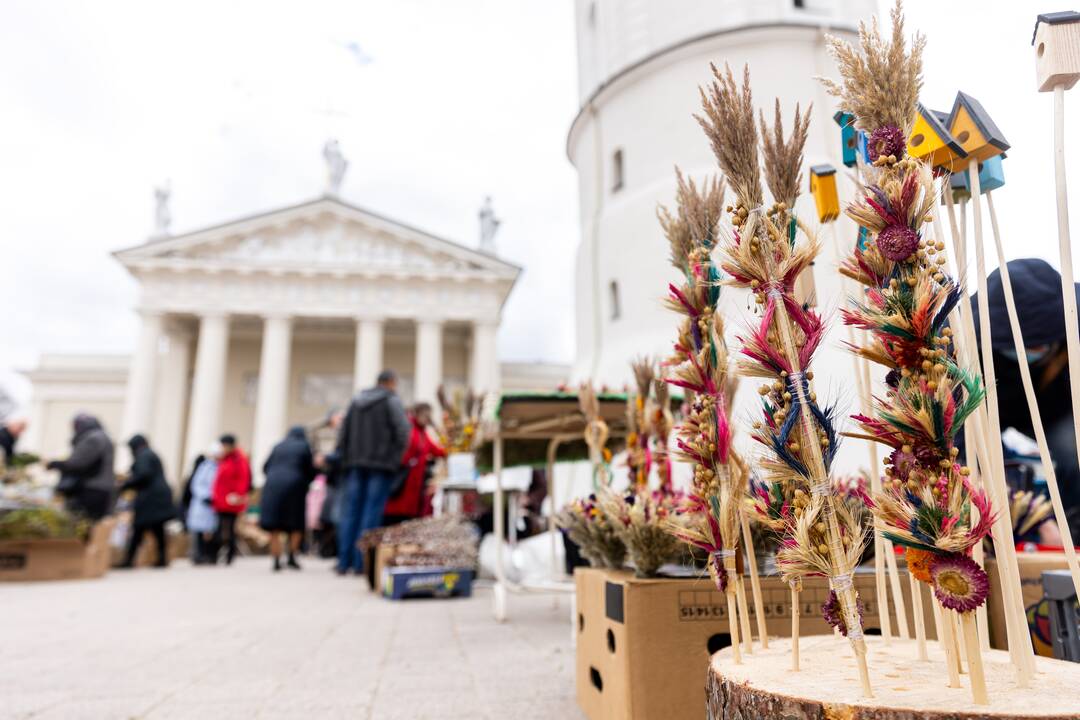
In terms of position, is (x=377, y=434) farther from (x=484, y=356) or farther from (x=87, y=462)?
(x=484, y=356)

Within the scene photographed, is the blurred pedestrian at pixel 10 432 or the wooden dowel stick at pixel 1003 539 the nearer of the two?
the wooden dowel stick at pixel 1003 539

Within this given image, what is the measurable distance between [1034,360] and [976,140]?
1.66 meters

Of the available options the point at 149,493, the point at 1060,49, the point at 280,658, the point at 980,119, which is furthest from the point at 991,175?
the point at 149,493

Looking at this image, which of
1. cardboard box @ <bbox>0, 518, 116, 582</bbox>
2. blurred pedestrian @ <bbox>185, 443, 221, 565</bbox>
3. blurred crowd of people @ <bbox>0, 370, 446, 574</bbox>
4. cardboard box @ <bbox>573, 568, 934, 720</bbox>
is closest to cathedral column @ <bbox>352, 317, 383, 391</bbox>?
blurred pedestrian @ <bbox>185, 443, 221, 565</bbox>

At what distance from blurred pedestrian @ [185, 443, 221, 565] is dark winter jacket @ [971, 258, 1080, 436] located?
8889 millimetres

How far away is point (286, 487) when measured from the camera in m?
7.95

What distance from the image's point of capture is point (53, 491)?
7.89 metres

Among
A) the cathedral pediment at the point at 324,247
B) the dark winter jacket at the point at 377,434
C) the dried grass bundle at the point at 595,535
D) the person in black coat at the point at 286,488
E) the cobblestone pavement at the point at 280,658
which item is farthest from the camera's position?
the cathedral pediment at the point at 324,247

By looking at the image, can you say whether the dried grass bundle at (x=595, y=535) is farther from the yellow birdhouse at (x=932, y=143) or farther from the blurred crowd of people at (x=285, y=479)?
the blurred crowd of people at (x=285, y=479)

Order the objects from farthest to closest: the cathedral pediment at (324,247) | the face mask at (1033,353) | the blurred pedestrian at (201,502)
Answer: the cathedral pediment at (324,247) < the blurred pedestrian at (201,502) < the face mask at (1033,353)

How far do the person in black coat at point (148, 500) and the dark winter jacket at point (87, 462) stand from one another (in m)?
0.47

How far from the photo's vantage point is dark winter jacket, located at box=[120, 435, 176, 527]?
832 centimetres

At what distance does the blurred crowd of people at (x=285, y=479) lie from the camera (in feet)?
22.1

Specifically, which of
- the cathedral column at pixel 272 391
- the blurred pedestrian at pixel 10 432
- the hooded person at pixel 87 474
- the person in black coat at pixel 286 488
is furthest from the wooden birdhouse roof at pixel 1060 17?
the cathedral column at pixel 272 391
